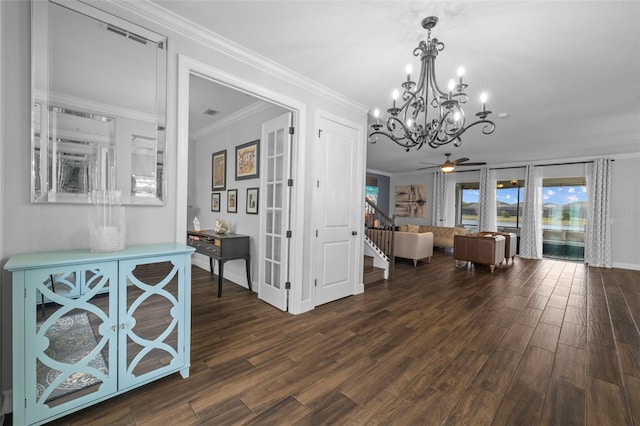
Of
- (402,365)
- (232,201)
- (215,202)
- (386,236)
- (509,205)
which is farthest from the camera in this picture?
(509,205)

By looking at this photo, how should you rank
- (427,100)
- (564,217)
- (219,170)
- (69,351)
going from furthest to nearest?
(564,217)
(219,170)
(427,100)
(69,351)

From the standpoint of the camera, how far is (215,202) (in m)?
4.99

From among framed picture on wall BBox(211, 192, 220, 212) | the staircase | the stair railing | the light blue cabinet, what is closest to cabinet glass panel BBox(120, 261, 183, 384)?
the light blue cabinet

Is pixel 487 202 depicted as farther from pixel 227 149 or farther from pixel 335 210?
pixel 227 149

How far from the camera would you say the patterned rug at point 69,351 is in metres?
1.41

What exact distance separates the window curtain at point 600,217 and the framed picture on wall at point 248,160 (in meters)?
8.24

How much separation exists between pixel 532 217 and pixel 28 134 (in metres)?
9.66

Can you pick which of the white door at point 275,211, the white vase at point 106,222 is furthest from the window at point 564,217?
the white vase at point 106,222

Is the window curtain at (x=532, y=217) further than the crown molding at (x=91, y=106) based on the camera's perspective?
Yes

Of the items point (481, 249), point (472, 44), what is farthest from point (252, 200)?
point (481, 249)

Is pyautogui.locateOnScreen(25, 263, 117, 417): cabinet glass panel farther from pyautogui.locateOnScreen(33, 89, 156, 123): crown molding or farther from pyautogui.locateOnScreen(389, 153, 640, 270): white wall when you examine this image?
pyautogui.locateOnScreen(389, 153, 640, 270): white wall

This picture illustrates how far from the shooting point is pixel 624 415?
1.68 m

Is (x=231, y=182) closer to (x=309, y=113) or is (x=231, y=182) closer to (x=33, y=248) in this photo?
(x=309, y=113)

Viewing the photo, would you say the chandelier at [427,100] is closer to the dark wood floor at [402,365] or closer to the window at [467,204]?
the dark wood floor at [402,365]
